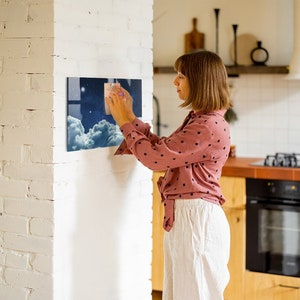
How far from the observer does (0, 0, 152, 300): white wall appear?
8.16 feet

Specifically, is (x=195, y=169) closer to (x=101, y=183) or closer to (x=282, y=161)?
(x=101, y=183)

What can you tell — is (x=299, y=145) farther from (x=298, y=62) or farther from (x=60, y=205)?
(x=60, y=205)

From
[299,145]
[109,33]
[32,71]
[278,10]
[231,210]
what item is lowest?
[231,210]

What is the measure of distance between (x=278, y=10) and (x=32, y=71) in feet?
7.92

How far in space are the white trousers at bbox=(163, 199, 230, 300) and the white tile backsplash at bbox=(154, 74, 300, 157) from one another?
6.37ft

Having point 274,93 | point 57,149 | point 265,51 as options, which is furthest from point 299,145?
point 57,149

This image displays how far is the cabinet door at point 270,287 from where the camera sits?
13.0 feet

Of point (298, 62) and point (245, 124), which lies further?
point (245, 124)

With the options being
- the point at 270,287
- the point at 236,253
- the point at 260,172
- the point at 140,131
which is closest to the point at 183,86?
the point at 140,131

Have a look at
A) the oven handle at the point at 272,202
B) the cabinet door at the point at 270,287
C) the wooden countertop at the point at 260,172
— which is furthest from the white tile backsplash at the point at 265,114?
the cabinet door at the point at 270,287

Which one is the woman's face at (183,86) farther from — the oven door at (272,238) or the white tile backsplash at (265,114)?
the white tile backsplash at (265,114)

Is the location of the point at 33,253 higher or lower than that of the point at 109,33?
lower

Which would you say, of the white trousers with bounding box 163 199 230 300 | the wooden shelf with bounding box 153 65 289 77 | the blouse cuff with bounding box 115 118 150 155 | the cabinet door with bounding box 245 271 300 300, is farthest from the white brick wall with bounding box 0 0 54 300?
the wooden shelf with bounding box 153 65 289 77

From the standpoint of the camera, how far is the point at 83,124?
8.63ft
